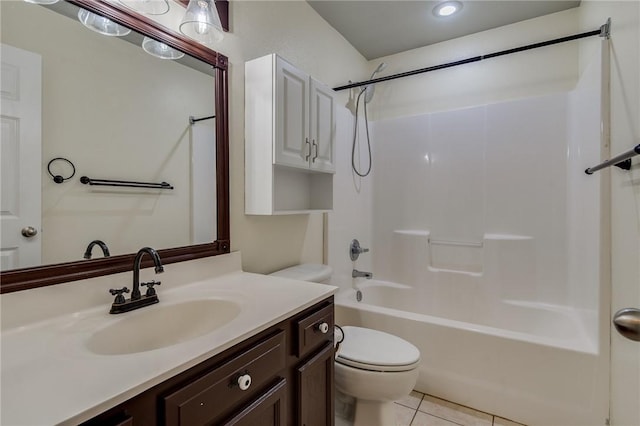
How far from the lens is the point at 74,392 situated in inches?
21.3

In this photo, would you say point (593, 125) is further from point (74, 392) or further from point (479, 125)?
point (74, 392)

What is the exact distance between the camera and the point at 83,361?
65 centimetres

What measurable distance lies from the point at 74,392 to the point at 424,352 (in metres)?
1.75

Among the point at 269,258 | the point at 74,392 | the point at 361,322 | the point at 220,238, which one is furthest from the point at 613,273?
the point at 74,392

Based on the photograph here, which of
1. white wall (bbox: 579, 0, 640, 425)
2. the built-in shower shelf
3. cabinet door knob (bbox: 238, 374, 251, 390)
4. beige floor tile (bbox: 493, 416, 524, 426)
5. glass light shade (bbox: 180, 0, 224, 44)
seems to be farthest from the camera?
the built-in shower shelf

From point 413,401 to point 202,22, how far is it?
221 centimetres

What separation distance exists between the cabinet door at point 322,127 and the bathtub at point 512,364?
37.4 inches

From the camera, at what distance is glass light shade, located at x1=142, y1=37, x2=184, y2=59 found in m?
1.16

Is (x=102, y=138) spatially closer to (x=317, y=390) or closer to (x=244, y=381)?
(x=244, y=381)

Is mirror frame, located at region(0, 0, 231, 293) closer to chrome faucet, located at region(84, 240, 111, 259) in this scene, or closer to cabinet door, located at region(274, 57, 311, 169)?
chrome faucet, located at region(84, 240, 111, 259)

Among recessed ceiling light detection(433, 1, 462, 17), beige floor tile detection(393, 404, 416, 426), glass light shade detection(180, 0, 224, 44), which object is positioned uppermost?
recessed ceiling light detection(433, 1, 462, 17)

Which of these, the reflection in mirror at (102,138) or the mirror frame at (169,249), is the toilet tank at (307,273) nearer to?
the mirror frame at (169,249)

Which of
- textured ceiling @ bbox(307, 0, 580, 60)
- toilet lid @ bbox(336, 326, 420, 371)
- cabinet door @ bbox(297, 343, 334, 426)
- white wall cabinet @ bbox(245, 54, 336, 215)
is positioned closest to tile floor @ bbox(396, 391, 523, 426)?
toilet lid @ bbox(336, 326, 420, 371)

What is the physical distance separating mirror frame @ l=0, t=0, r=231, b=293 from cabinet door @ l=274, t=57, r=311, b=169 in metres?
0.25
